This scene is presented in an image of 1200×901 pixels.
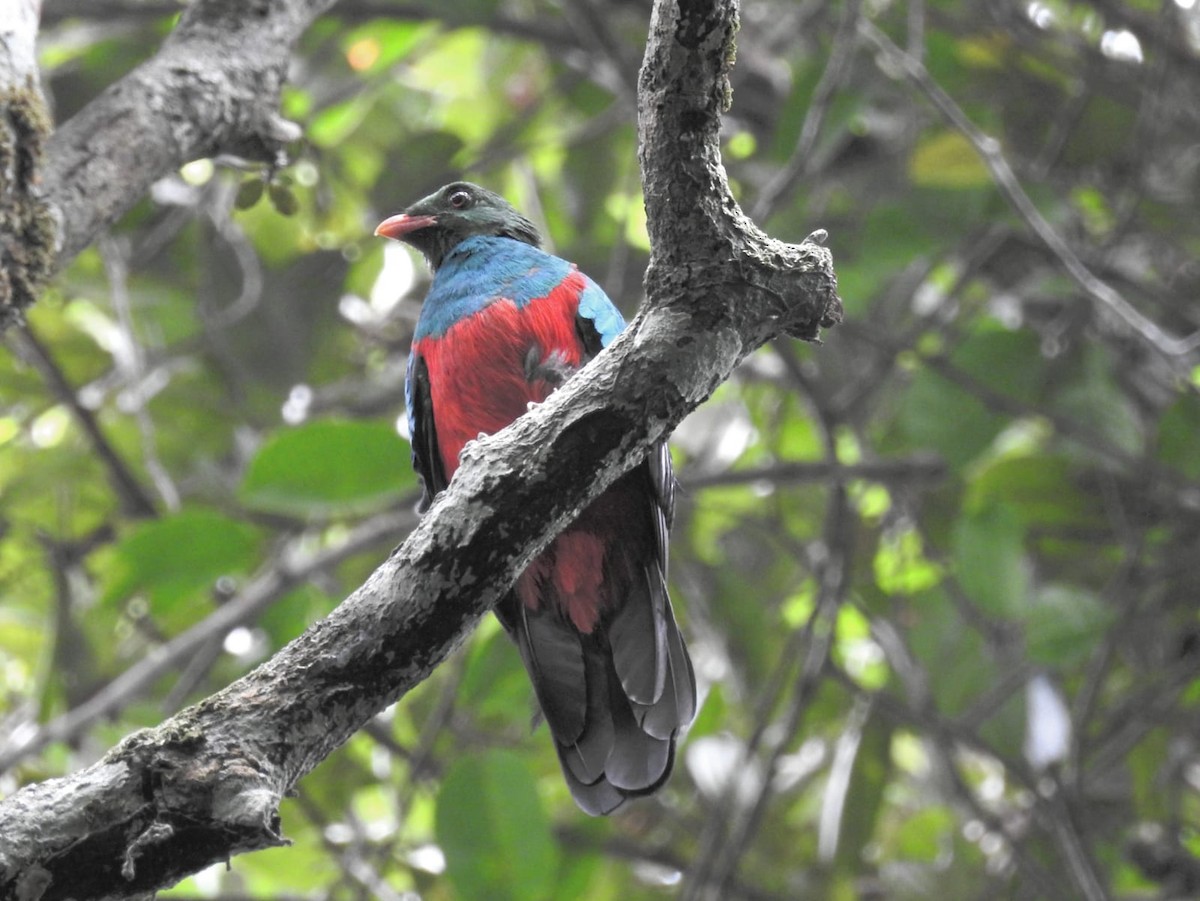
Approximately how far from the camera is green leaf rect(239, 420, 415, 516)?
3.82 meters

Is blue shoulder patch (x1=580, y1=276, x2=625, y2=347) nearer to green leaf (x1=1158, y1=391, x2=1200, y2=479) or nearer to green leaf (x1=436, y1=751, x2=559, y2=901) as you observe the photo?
green leaf (x1=436, y1=751, x2=559, y2=901)

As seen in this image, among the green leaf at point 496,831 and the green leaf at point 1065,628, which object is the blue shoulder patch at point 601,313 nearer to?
the green leaf at point 496,831

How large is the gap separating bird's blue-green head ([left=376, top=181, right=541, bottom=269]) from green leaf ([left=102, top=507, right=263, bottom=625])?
106 cm

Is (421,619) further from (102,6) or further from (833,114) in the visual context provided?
(102,6)

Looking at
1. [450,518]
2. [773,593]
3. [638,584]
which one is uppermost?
[773,593]

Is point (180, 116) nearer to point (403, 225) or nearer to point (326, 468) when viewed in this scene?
point (326, 468)

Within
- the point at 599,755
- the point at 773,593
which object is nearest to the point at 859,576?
the point at 773,593

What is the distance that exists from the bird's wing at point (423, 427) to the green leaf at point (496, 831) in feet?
2.77

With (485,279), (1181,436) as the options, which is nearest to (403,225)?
(485,279)

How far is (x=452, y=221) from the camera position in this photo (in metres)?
4.35

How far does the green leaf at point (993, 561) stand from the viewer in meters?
4.57

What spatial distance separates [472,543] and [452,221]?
257 cm

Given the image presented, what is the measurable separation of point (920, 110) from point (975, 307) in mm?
955

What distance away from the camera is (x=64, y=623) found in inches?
171
